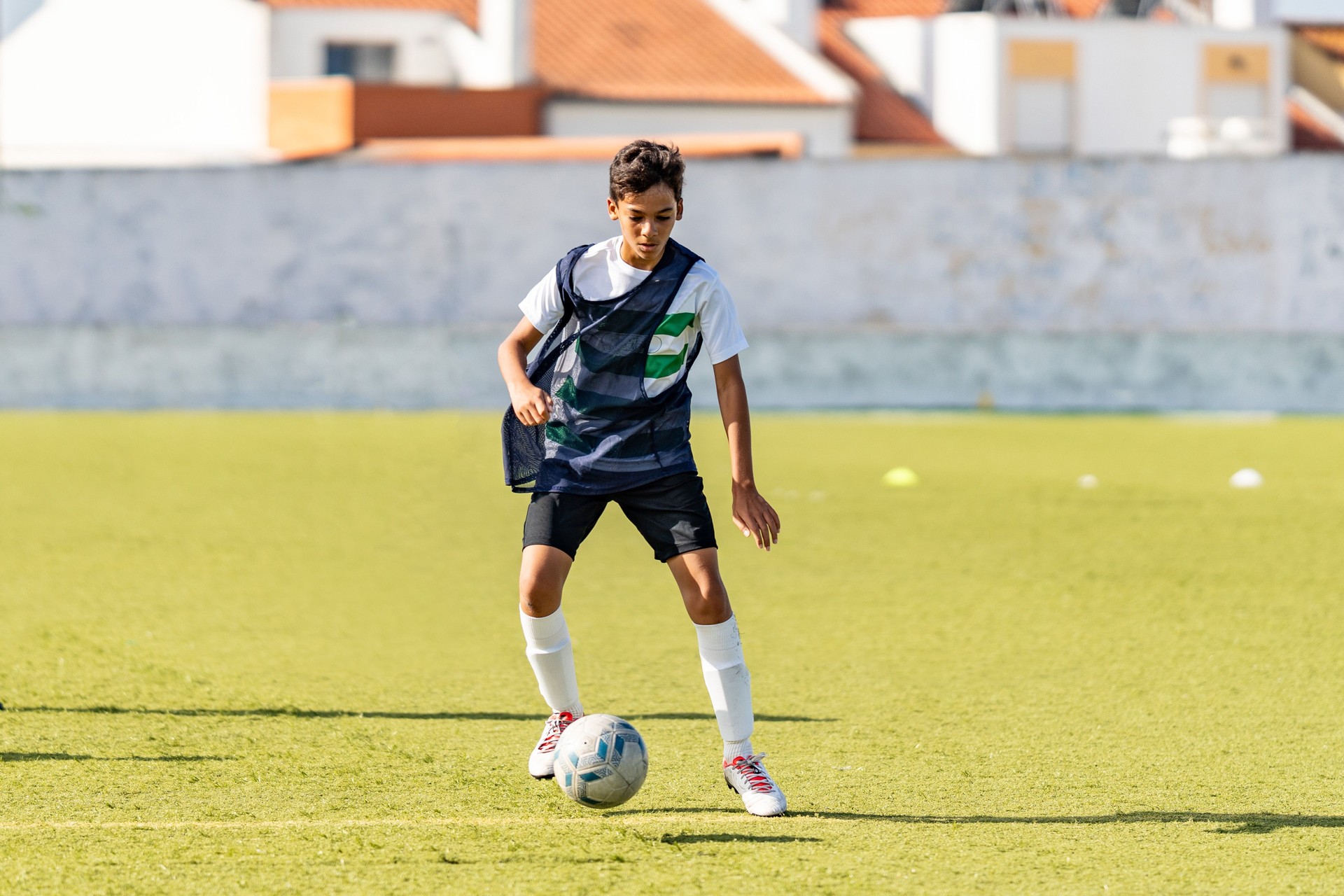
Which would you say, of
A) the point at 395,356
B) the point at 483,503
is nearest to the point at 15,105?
the point at 395,356

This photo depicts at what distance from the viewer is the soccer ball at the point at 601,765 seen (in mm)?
4852

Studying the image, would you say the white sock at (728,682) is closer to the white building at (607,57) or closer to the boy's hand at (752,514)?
the boy's hand at (752,514)

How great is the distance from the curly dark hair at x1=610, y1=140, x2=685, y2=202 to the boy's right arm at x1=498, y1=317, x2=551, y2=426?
45 cm

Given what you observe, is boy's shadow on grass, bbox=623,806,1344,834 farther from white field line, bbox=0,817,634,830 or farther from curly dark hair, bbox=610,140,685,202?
curly dark hair, bbox=610,140,685,202

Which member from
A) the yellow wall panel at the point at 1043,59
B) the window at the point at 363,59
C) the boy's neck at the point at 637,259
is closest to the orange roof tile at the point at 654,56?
the window at the point at 363,59

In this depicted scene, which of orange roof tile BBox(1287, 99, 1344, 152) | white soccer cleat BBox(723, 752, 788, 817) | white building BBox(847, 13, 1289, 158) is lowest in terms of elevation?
white soccer cleat BBox(723, 752, 788, 817)

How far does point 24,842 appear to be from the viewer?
4516 millimetres

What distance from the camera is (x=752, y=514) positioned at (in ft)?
16.3

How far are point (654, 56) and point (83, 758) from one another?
4114cm

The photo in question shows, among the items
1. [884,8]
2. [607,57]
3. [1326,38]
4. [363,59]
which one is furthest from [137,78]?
[1326,38]

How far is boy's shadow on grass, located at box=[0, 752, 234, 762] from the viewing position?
17.9 ft

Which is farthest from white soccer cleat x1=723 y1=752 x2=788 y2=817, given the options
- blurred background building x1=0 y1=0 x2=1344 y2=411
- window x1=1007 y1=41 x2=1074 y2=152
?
window x1=1007 y1=41 x2=1074 y2=152

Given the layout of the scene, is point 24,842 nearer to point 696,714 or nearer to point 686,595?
point 686,595

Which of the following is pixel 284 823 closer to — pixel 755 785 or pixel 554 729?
pixel 554 729
